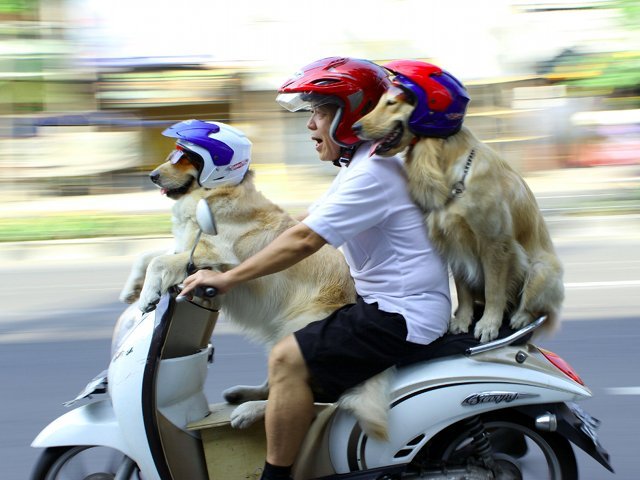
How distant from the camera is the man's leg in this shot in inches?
110

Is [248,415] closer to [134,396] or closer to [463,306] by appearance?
[134,396]

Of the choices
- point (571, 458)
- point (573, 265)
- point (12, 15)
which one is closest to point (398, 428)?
point (571, 458)

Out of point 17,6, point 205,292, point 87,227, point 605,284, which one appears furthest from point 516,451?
point 17,6

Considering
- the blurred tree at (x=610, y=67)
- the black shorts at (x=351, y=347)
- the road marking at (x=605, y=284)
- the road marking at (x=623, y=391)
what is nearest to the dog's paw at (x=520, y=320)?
the black shorts at (x=351, y=347)

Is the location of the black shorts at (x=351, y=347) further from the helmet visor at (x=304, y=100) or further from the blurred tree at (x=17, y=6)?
the blurred tree at (x=17, y=6)

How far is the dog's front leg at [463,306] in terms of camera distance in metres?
3.09

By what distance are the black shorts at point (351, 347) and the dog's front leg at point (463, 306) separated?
0.29 metres

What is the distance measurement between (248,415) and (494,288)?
0.95 meters

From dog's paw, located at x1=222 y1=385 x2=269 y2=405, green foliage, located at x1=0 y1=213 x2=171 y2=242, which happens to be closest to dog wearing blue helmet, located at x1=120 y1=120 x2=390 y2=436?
dog's paw, located at x1=222 y1=385 x2=269 y2=405

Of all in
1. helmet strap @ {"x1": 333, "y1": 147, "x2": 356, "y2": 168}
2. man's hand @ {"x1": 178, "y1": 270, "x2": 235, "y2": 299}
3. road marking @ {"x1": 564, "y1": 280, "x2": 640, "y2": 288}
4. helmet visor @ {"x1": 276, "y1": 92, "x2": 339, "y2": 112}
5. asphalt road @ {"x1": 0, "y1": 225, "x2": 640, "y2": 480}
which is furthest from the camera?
road marking @ {"x1": 564, "y1": 280, "x2": 640, "y2": 288}

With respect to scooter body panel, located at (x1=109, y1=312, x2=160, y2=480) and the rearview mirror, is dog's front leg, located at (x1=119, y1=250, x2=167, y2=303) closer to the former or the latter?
scooter body panel, located at (x1=109, y1=312, x2=160, y2=480)

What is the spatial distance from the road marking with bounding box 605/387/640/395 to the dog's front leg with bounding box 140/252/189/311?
121 inches

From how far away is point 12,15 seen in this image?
49.7 ft

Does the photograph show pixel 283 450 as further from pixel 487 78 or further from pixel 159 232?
pixel 487 78
